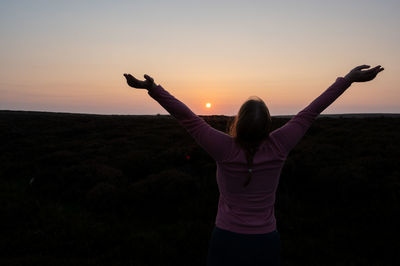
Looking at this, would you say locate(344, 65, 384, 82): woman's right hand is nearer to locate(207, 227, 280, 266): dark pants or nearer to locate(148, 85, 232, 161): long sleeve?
locate(148, 85, 232, 161): long sleeve

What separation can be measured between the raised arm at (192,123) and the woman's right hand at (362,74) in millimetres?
972

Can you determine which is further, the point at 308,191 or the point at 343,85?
the point at 308,191

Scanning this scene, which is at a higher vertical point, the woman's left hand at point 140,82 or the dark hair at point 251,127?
the woman's left hand at point 140,82

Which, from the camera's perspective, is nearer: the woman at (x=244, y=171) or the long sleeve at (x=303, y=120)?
the woman at (x=244, y=171)

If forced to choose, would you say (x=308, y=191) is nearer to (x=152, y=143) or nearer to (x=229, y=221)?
(x=229, y=221)

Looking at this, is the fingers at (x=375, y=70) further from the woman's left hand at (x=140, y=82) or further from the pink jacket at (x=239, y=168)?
the woman's left hand at (x=140, y=82)

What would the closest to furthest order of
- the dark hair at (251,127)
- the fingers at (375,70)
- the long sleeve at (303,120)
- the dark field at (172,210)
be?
the dark hair at (251,127) < the long sleeve at (303,120) < the fingers at (375,70) < the dark field at (172,210)

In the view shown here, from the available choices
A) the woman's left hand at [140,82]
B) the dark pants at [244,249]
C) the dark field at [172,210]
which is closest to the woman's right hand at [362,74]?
the dark pants at [244,249]

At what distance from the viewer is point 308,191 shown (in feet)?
29.9

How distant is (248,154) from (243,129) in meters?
0.15

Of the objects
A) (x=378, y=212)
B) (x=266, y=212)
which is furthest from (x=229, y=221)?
(x=378, y=212)

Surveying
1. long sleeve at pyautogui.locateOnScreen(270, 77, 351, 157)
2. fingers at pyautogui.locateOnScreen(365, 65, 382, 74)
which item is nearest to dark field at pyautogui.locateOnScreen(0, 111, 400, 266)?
long sleeve at pyautogui.locateOnScreen(270, 77, 351, 157)

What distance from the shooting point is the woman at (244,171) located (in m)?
1.76

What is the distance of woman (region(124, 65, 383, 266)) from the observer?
1.76 m
